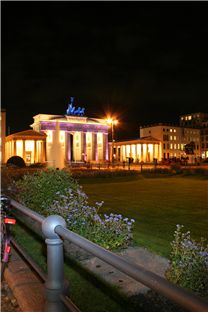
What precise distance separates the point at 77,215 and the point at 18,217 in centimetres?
427

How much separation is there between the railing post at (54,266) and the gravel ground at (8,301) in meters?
1.67

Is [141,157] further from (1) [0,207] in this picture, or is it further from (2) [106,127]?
(1) [0,207]

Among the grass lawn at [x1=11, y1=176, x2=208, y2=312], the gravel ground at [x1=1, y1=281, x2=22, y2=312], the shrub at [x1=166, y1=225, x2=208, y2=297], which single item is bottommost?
the gravel ground at [x1=1, y1=281, x2=22, y2=312]

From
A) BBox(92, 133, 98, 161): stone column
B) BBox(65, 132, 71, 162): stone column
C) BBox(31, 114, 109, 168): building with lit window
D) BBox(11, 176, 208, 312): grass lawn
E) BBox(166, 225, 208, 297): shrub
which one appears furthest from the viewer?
BBox(92, 133, 98, 161): stone column

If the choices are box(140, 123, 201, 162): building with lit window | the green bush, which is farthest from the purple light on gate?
the green bush

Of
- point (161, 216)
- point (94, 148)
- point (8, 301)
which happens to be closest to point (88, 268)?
point (8, 301)

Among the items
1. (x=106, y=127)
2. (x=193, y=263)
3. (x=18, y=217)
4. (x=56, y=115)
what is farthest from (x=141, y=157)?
(x=193, y=263)

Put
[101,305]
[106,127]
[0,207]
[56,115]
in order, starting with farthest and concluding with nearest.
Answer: [106,127], [56,115], [0,207], [101,305]

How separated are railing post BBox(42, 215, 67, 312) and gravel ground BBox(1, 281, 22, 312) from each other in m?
1.67

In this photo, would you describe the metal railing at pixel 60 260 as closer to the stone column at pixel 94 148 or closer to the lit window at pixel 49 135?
the lit window at pixel 49 135

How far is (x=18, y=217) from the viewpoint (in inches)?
413

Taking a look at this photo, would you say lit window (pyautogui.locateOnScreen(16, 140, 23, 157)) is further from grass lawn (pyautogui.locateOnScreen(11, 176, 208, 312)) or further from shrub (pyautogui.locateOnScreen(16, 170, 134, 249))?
shrub (pyautogui.locateOnScreen(16, 170, 134, 249))

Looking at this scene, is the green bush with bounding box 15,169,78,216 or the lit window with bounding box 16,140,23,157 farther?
the lit window with bounding box 16,140,23,157

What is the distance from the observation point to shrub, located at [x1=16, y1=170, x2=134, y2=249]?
6.36 metres
